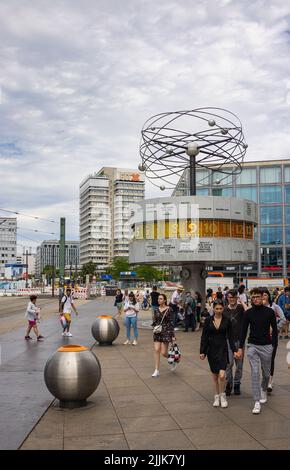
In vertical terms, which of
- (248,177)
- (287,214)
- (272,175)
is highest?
(272,175)

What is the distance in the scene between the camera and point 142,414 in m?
7.95

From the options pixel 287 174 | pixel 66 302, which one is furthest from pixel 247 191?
pixel 66 302

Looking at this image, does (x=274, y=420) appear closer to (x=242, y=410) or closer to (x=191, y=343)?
(x=242, y=410)

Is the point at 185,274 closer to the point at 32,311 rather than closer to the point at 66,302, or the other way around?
the point at 66,302

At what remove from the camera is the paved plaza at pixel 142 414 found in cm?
650

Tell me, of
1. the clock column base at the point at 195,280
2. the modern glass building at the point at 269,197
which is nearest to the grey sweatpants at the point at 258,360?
the clock column base at the point at 195,280

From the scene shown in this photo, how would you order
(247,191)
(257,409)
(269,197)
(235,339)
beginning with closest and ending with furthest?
(257,409) < (235,339) < (269,197) < (247,191)

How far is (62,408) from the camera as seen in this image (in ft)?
27.3

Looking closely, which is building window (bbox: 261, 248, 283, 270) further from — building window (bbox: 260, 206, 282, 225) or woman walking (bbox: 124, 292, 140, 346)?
woman walking (bbox: 124, 292, 140, 346)

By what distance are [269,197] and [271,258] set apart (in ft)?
32.4

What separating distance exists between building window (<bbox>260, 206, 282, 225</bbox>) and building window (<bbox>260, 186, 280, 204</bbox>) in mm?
1024

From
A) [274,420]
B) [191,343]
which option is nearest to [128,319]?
[191,343]

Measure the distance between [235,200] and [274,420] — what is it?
690 inches

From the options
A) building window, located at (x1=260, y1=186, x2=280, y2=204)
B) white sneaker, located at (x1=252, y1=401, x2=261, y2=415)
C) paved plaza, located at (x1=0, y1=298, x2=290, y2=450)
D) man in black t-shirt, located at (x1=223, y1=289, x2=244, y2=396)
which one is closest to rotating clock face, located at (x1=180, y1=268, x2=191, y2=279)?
paved plaza, located at (x1=0, y1=298, x2=290, y2=450)
